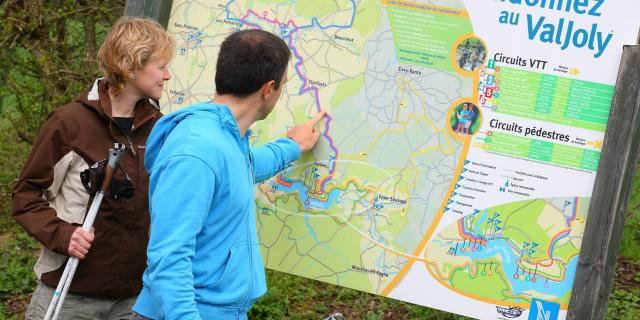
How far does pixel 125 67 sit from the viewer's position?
3.19 metres

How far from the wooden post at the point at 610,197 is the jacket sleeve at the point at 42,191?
2.00 meters

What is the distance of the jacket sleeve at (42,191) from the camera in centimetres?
312

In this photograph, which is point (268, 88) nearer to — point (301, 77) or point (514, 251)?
point (301, 77)

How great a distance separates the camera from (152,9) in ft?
12.8

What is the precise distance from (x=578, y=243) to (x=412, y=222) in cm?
69

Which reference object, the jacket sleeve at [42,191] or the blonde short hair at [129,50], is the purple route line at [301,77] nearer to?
the blonde short hair at [129,50]

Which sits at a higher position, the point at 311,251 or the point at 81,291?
the point at 311,251

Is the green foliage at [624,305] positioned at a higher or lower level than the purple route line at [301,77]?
lower

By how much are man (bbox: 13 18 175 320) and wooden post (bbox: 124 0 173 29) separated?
22.3 inches

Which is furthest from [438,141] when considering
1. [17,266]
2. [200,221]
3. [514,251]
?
[17,266]

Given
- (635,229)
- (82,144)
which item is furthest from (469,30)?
(635,229)

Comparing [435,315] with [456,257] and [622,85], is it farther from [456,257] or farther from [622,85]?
[622,85]

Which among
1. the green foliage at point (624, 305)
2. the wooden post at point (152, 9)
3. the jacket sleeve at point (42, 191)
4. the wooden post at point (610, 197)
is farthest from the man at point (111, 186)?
the green foliage at point (624, 305)

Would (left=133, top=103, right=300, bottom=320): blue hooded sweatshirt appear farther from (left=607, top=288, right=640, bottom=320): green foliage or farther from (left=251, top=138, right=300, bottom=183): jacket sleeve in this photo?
(left=607, top=288, right=640, bottom=320): green foliage
